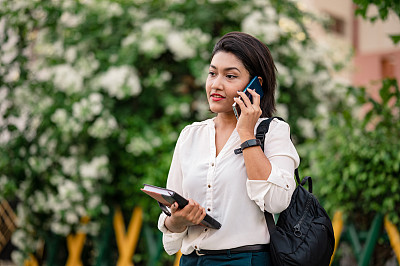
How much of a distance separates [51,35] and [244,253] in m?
4.37

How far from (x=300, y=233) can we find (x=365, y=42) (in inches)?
439

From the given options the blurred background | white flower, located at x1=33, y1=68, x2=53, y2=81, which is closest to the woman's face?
the blurred background

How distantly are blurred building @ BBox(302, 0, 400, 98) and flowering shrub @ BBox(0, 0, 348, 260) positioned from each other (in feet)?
20.8

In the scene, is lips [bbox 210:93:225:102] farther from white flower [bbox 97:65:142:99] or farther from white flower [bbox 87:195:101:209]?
white flower [bbox 87:195:101:209]

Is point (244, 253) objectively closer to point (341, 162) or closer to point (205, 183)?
point (205, 183)

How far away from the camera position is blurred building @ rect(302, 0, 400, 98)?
11600mm

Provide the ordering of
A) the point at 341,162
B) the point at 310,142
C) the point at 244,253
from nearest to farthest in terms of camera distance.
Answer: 1. the point at 244,253
2. the point at 341,162
3. the point at 310,142

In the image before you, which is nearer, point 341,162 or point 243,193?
point 243,193

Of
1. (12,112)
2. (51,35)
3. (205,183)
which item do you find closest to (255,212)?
(205,183)

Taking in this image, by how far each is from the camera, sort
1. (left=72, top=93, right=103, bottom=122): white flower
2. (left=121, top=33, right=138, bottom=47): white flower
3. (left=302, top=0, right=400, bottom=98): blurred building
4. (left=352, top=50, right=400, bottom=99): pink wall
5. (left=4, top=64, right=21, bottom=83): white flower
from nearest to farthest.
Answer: (left=72, top=93, right=103, bottom=122): white flower → (left=121, top=33, right=138, bottom=47): white flower → (left=4, top=64, right=21, bottom=83): white flower → (left=302, top=0, right=400, bottom=98): blurred building → (left=352, top=50, right=400, bottom=99): pink wall

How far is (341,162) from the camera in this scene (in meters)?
3.87

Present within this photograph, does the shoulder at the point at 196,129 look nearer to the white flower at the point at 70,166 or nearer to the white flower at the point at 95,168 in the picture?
the white flower at the point at 95,168

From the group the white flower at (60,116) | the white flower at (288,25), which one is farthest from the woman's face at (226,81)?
the white flower at (288,25)

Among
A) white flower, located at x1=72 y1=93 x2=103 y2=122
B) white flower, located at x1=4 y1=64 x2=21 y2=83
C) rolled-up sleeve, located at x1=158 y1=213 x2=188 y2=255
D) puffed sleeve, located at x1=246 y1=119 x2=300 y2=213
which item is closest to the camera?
puffed sleeve, located at x1=246 y1=119 x2=300 y2=213
